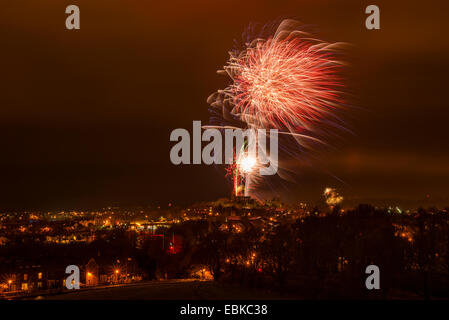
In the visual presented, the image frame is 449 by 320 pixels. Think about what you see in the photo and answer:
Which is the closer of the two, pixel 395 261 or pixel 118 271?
pixel 395 261

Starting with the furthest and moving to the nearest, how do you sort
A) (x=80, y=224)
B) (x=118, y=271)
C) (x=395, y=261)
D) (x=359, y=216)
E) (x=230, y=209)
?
(x=80, y=224), (x=230, y=209), (x=118, y=271), (x=359, y=216), (x=395, y=261)

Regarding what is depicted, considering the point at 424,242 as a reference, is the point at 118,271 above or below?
below

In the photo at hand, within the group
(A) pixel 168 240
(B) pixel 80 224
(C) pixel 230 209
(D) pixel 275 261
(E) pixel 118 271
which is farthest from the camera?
(B) pixel 80 224

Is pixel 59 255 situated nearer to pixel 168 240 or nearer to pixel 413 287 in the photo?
pixel 168 240
